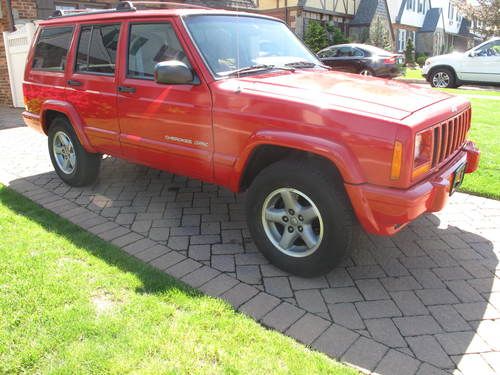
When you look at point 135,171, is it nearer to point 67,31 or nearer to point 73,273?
point 67,31

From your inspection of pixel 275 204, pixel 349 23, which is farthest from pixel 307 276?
pixel 349 23

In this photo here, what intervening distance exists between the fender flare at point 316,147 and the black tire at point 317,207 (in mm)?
168

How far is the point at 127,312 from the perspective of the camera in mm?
2938

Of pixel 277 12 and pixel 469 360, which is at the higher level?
pixel 277 12

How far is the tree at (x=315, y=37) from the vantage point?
945 inches

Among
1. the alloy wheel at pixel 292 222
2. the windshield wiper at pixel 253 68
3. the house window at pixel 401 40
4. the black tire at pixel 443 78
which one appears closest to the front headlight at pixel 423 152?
the alloy wheel at pixel 292 222

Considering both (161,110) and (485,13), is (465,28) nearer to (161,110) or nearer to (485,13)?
(485,13)

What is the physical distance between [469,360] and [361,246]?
1.48 m

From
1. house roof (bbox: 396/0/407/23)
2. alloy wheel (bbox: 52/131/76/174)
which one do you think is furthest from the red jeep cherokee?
house roof (bbox: 396/0/407/23)

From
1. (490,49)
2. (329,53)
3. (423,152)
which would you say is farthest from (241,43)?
(329,53)

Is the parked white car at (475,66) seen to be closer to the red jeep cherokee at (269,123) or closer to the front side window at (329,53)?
the front side window at (329,53)

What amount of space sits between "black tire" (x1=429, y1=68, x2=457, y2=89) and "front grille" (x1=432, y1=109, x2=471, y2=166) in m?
13.1

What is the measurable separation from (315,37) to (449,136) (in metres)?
22.1

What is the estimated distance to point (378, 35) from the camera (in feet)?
96.4
